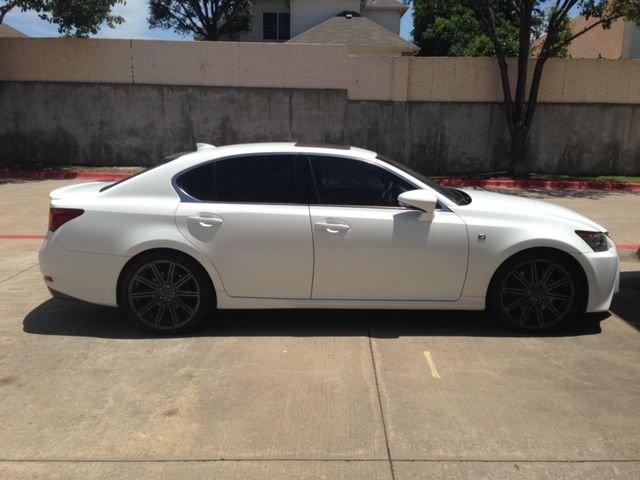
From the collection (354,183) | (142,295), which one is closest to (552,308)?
(354,183)

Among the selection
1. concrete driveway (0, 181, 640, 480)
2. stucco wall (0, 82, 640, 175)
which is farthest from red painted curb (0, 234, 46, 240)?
stucco wall (0, 82, 640, 175)

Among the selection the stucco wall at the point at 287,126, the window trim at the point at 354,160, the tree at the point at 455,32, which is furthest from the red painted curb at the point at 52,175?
the window trim at the point at 354,160

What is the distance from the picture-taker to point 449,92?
16.5m

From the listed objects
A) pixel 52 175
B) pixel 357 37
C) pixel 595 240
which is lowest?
pixel 52 175

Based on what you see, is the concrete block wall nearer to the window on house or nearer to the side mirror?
the side mirror

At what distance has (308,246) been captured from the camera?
470 centimetres

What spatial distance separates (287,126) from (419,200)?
12.4 m

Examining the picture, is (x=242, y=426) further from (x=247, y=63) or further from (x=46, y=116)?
(x=46, y=116)

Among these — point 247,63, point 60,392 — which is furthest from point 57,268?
point 247,63

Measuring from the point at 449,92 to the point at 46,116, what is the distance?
11225mm

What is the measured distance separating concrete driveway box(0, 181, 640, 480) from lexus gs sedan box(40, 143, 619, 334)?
0.30m

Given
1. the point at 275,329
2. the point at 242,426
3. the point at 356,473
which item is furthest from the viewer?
the point at 275,329

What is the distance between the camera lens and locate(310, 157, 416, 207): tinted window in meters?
4.84

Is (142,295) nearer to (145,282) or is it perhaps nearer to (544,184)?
(145,282)
